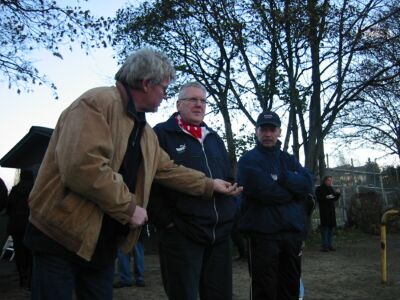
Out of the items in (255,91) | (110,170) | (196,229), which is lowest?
(196,229)

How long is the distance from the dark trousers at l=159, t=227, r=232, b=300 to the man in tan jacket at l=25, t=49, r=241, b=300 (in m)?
0.71

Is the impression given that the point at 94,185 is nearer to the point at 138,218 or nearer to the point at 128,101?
the point at 138,218

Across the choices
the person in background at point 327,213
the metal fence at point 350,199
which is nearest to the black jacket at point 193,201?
the person in background at point 327,213

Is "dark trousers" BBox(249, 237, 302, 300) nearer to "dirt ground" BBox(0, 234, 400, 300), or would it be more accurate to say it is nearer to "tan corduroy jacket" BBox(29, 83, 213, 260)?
"tan corduroy jacket" BBox(29, 83, 213, 260)

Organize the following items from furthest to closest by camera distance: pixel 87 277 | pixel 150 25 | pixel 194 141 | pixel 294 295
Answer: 1. pixel 150 25
2. pixel 294 295
3. pixel 194 141
4. pixel 87 277

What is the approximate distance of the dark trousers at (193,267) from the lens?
3248 millimetres

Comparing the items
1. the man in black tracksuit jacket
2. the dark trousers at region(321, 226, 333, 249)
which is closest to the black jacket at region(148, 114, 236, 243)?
the man in black tracksuit jacket

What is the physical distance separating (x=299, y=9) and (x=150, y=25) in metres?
4.32

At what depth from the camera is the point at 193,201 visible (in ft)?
10.8

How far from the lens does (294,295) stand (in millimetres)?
4383

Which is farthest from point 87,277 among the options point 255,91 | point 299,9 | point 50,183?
point 255,91

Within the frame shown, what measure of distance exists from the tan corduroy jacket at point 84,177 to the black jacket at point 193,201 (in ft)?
2.85

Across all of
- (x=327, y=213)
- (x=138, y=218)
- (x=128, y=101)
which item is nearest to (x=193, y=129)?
(x=128, y=101)

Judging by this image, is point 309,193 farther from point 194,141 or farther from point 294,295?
point 194,141
